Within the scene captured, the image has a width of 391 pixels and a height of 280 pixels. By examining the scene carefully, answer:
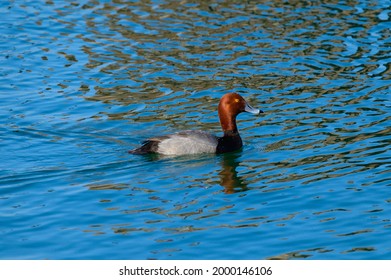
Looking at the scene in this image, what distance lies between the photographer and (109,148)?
48.1 feet

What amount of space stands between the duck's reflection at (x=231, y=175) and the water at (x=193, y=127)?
0.04 meters

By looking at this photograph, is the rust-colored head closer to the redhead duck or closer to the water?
the redhead duck

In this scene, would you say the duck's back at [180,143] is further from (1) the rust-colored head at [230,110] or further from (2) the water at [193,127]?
(1) the rust-colored head at [230,110]

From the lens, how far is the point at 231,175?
44.7 feet

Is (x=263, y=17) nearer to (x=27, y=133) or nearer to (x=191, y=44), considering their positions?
(x=191, y=44)

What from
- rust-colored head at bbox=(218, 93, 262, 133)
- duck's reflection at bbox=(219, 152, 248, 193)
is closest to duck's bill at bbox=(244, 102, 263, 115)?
rust-colored head at bbox=(218, 93, 262, 133)

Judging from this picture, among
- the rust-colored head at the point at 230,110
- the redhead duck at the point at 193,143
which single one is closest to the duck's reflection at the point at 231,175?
the redhead duck at the point at 193,143

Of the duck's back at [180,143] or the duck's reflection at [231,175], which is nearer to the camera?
the duck's reflection at [231,175]

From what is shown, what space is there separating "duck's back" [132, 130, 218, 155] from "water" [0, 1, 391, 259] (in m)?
0.14

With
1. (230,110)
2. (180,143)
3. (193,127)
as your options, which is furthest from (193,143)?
(193,127)

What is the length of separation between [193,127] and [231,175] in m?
2.31

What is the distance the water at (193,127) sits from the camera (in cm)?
1117

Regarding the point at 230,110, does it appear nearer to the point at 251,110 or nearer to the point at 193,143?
the point at 251,110

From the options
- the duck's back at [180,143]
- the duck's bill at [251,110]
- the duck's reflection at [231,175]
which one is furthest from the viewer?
the duck's bill at [251,110]
